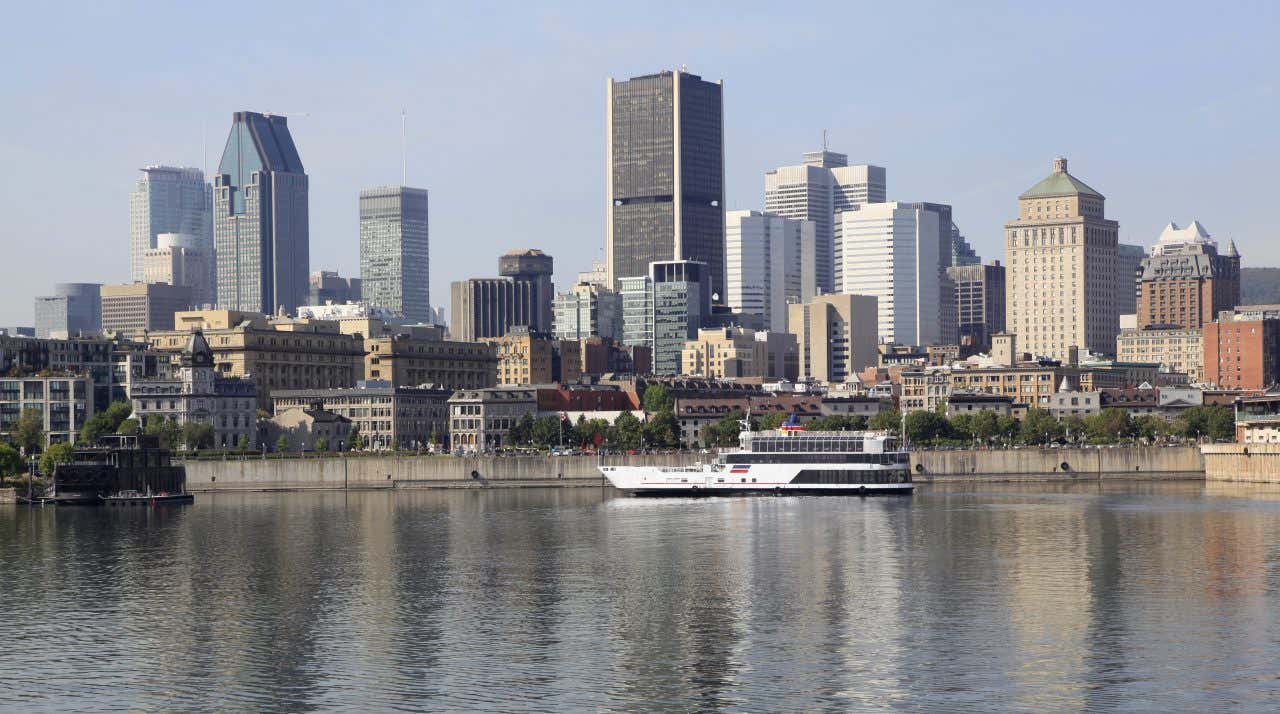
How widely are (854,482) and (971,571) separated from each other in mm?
84731

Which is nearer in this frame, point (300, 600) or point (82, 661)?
point (82, 661)

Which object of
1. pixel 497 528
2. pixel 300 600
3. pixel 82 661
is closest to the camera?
pixel 82 661

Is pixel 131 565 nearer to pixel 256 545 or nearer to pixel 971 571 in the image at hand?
pixel 256 545

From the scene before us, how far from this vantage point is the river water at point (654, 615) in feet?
246

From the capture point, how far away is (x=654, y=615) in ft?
310

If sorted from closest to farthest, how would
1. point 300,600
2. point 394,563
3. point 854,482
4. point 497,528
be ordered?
point 300,600 → point 394,563 → point 497,528 → point 854,482

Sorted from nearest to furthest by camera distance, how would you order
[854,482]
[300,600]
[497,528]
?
[300,600]
[497,528]
[854,482]

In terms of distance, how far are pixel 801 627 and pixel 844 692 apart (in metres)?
15.8

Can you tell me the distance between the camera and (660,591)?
4092 inches

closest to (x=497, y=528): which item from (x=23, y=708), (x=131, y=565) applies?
(x=131, y=565)

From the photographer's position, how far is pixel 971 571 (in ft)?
367

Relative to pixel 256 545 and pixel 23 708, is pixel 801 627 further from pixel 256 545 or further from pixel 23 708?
pixel 256 545

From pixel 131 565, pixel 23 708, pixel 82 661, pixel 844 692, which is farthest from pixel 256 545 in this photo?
pixel 844 692

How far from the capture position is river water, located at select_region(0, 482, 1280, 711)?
246ft
